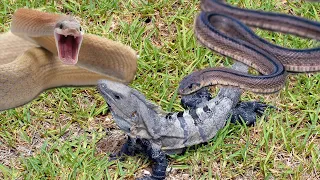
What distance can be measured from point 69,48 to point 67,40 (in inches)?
2.7

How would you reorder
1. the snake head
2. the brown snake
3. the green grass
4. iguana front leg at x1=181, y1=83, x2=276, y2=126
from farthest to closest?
the brown snake → iguana front leg at x1=181, y1=83, x2=276, y2=126 → the snake head → the green grass

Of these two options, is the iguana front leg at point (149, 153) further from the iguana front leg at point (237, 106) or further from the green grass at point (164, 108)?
the iguana front leg at point (237, 106)

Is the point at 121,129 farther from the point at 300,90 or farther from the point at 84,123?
the point at 300,90

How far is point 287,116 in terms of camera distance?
4.80 m

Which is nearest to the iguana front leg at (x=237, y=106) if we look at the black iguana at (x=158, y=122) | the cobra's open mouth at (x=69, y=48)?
the black iguana at (x=158, y=122)

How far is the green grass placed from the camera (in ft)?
14.3

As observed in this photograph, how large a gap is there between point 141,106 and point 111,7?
1.92m

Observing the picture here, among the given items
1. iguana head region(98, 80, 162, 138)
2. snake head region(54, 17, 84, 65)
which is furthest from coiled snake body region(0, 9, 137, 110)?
iguana head region(98, 80, 162, 138)

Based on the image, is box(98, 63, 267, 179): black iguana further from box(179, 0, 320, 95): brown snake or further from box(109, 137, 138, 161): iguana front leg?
box(179, 0, 320, 95): brown snake

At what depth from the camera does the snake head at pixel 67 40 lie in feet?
14.8

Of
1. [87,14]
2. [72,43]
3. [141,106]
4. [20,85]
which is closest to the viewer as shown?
[141,106]

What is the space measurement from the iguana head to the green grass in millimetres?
232

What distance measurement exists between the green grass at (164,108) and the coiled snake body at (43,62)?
4.4 inches

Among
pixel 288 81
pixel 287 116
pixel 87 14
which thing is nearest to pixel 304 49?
pixel 288 81
